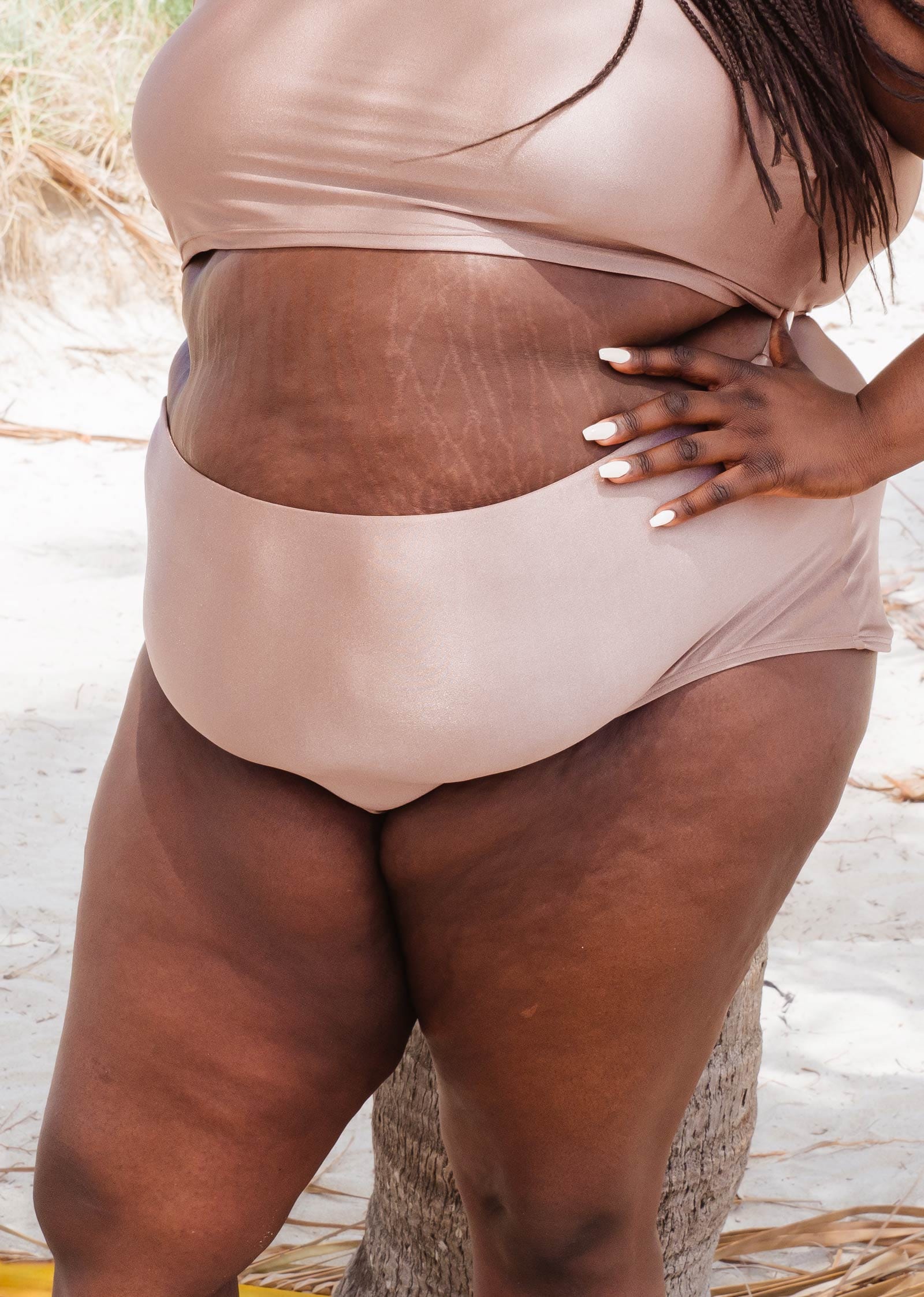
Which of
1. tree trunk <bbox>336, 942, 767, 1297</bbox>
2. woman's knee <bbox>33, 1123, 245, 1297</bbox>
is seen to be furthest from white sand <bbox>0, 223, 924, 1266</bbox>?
woman's knee <bbox>33, 1123, 245, 1297</bbox>

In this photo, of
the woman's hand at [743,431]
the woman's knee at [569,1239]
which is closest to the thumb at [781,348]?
the woman's hand at [743,431]

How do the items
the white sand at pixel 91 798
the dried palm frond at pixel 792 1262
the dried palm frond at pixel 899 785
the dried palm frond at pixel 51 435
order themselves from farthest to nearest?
the dried palm frond at pixel 51 435
the dried palm frond at pixel 899 785
the white sand at pixel 91 798
the dried palm frond at pixel 792 1262

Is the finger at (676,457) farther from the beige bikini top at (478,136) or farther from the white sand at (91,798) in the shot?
the white sand at (91,798)

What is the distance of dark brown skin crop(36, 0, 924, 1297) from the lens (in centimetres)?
90

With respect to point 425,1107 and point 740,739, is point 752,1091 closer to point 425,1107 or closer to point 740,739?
point 425,1107

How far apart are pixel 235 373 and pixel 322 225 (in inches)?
4.8

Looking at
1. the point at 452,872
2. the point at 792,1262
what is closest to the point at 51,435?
the point at 792,1262

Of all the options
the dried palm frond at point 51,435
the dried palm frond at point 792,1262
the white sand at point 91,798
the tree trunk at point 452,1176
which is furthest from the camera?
the dried palm frond at point 51,435

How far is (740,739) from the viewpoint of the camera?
0.94 m

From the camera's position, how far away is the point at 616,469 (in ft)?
A: 2.95

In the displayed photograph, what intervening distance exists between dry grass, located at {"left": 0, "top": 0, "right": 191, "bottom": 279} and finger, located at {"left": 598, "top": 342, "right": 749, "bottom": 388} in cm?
541

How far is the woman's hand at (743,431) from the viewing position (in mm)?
908

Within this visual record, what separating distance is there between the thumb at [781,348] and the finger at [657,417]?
0.10 metres

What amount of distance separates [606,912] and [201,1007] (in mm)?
310
